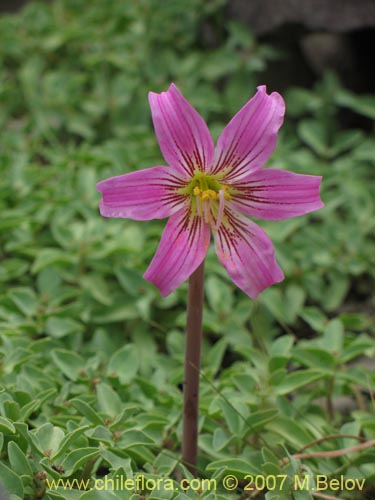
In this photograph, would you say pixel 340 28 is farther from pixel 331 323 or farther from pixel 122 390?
pixel 122 390

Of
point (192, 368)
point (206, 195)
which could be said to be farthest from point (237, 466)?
point (206, 195)

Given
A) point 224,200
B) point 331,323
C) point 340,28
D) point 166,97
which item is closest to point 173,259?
point 224,200

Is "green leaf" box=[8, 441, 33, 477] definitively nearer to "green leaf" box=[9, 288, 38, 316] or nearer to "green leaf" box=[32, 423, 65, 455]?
"green leaf" box=[32, 423, 65, 455]

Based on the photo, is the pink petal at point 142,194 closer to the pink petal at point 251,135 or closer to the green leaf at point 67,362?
the pink petal at point 251,135

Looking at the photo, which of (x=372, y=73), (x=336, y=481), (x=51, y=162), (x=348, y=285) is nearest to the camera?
(x=336, y=481)

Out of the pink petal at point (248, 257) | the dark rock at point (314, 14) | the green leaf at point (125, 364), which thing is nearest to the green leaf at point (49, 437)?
the green leaf at point (125, 364)
